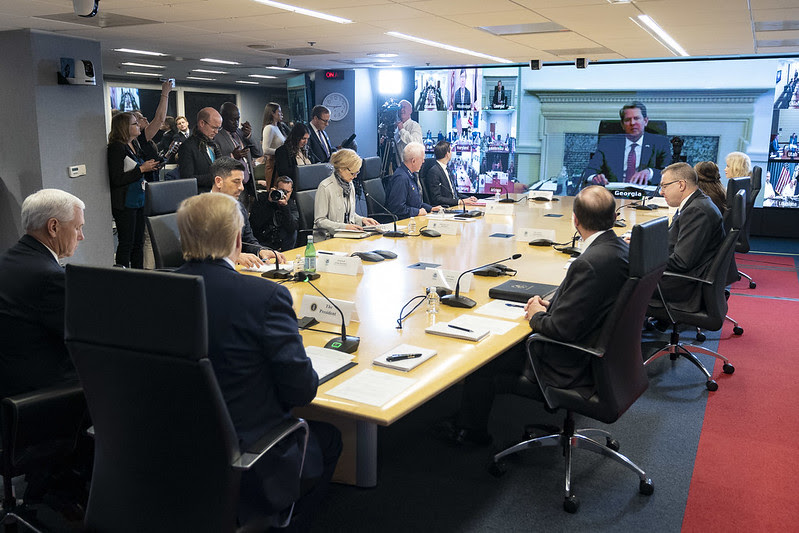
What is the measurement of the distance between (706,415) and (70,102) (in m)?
5.97

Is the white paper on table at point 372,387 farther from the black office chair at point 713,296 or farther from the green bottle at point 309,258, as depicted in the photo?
the black office chair at point 713,296

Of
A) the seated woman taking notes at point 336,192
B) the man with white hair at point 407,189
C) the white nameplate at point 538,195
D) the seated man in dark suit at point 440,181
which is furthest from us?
the white nameplate at point 538,195

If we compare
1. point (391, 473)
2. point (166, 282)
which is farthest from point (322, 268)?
point (166, 282)

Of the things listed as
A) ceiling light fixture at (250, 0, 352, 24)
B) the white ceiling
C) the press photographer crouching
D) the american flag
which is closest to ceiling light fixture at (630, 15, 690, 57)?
the white ceiling

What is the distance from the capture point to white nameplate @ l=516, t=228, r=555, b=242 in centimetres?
496

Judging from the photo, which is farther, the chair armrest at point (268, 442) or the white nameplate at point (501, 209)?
the white nameplate at point (501, 209)

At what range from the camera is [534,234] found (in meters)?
5.01

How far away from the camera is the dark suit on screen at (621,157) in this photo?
10.1 metres

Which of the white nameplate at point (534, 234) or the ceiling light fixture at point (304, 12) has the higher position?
the ceiling light fixture at point (304, 12)

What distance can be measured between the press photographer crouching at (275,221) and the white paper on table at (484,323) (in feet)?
10.2

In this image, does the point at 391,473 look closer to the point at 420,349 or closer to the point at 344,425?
the point at 344,425

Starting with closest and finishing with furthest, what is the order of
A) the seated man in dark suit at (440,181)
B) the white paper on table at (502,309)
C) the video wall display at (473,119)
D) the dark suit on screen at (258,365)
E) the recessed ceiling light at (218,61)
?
the dark suit on screen at (258,365)
the white paper on table at (502,309)
the seated man in dark suit at (440,181)
the recessed ceiling light at (218,61)
the video wall display at (473,119)

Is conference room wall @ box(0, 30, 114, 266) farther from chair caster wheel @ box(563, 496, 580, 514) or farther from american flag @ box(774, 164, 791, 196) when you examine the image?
american flag @ box(774, 164, 791, 196)

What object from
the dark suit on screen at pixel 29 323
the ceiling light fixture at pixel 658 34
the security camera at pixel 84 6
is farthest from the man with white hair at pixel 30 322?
the ceiling light fixture at pixel 658 34
